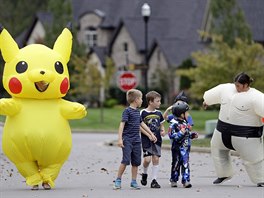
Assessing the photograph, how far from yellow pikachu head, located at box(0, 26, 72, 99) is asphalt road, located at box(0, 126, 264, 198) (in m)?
1.54

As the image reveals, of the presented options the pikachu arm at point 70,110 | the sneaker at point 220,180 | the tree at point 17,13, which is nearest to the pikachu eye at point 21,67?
the pikachu arm at point 70,110

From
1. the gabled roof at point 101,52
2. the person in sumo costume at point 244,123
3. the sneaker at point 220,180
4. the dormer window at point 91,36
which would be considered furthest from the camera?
the dormer window at point 91,36

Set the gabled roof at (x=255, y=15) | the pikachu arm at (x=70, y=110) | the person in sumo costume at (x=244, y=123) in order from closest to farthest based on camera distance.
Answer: the pikachu arm at (x=70, y=110), the person in sumo costume at (x=244, y=123), the gabled roof at (x=255, y=15)

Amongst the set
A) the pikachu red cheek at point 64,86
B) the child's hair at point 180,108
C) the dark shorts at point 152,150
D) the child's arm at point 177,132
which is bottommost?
the dark shorts at point 152,150

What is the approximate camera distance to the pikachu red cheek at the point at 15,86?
46.6ft

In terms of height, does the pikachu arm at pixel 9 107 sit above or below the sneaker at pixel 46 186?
above

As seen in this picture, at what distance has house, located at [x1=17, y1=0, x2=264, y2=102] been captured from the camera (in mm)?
63234

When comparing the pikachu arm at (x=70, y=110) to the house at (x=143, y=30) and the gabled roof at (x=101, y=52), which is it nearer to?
the house at (x=143, y=30)

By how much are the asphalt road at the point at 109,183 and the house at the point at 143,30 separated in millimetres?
38122

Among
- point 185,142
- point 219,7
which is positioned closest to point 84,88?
point 219,7

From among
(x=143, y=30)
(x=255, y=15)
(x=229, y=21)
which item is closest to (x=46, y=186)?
(x=229, y=21)

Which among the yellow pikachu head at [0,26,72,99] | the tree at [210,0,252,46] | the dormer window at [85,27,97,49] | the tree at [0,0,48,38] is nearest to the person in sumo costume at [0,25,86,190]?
the yellow pikachu head at [0,26,72,99]

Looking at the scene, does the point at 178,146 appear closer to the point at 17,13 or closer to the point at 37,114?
the point at 37,114

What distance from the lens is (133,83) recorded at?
34750 millimetres
